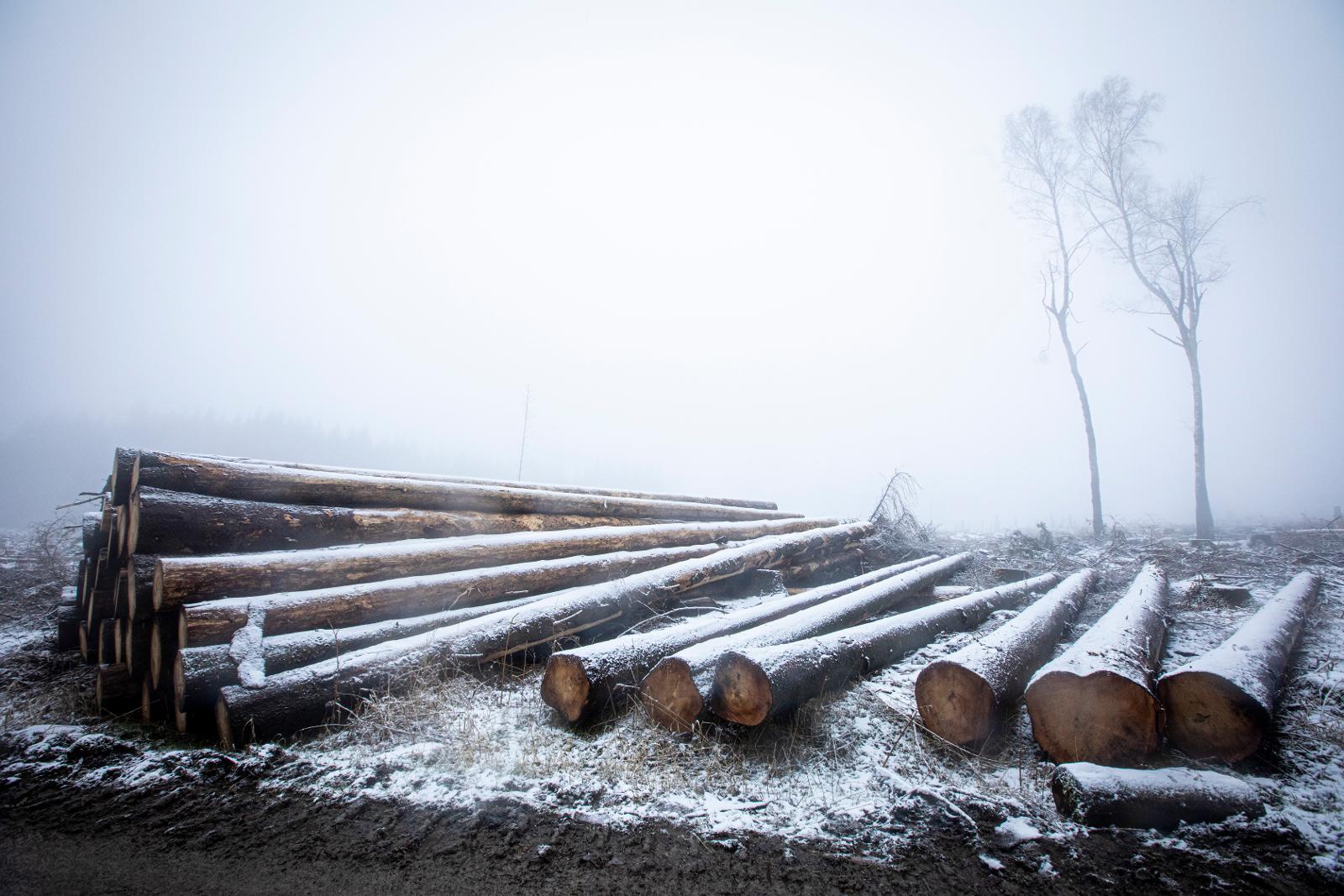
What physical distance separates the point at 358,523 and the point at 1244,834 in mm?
6299

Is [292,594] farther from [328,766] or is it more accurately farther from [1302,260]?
[1302,260]

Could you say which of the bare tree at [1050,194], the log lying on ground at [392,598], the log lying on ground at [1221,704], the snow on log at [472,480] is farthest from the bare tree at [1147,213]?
the log lying on ground at [392,598]

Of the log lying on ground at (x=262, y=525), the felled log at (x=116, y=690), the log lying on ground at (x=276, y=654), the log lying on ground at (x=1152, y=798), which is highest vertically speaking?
the log lying on ground at (x=262, y=525)

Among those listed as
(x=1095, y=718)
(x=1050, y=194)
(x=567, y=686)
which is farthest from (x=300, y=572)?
(x=1050, y=194)

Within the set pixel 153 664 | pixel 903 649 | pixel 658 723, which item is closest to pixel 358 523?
pixel 153 664

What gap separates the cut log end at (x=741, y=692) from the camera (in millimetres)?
3072

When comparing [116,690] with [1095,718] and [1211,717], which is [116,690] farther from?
[1211,717]

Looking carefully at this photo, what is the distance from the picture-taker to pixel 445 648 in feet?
12.9

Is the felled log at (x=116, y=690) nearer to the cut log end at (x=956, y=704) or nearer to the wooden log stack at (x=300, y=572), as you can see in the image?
the wooden log stack at (x=300, y=572)

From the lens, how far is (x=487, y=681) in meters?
4.05

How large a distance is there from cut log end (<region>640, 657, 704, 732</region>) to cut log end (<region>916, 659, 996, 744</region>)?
4.51 ft

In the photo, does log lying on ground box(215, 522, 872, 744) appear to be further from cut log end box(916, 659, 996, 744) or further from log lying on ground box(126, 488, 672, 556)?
cut log end box(916, 659, 996, 744)

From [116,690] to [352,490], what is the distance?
7.13 ft

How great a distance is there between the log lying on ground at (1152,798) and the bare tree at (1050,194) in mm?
15690
